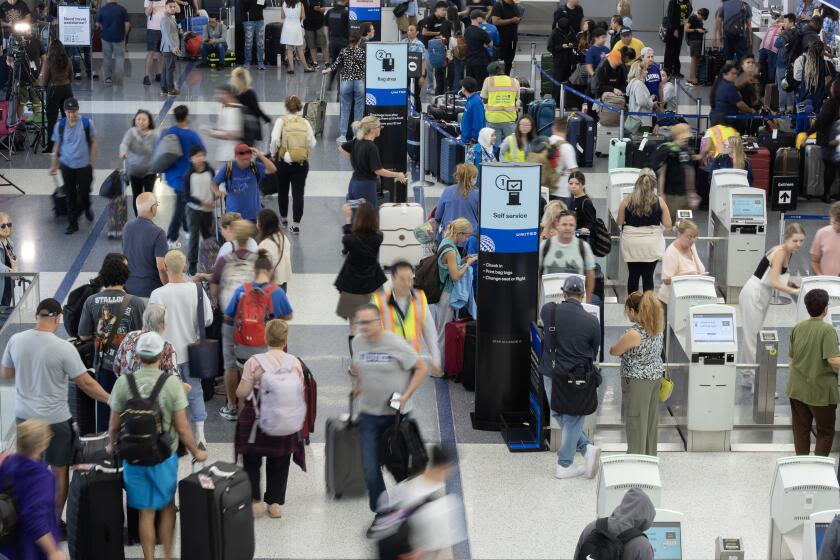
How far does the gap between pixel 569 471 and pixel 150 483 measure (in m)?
3.10

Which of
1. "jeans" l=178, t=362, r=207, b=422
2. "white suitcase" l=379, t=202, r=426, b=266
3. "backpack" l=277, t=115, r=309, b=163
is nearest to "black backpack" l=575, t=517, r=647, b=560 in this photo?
"jeans" l=178, t=362, r=207, b=422

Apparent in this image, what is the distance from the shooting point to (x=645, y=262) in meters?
12.6

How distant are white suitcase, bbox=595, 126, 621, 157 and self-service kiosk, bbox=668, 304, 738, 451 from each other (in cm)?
969

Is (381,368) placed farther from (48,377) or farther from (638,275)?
(638,275)

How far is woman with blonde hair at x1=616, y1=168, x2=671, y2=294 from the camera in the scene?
1228cm

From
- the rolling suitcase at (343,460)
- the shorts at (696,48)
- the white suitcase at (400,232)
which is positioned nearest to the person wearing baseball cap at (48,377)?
the rolling suitcase at (343,460)

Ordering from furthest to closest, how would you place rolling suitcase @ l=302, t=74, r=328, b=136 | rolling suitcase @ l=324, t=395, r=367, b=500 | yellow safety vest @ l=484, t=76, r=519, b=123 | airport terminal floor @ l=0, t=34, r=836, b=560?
rolling suitcase @ l=302, t=74, r=328, b=136, yellow safety vest @ l=484, t=76, r=519, b=123, airport terminal floor @ l=0, t=34, r=836, b=560, rolling suitcase @ l=324, t=395, r=367, b=500

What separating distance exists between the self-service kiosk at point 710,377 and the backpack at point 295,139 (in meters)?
5.70

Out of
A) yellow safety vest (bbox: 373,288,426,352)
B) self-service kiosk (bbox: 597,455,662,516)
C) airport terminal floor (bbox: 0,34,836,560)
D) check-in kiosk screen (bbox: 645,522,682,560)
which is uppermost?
yellow safety vest (bbox: 373,288,426,352)

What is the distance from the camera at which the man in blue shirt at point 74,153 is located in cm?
1462

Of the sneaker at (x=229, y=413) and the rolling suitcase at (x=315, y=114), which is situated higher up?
the rolling suitcase at (x=315, y=114)

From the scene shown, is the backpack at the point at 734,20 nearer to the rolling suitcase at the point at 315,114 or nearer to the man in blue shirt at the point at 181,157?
the rolling suitcase at the point at 315,114

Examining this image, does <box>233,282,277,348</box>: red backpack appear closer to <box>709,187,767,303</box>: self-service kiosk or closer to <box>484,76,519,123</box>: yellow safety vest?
<box>709,187,767,303</box>: self-service kiosk

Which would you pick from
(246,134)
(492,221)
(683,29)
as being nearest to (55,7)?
(683,29)
